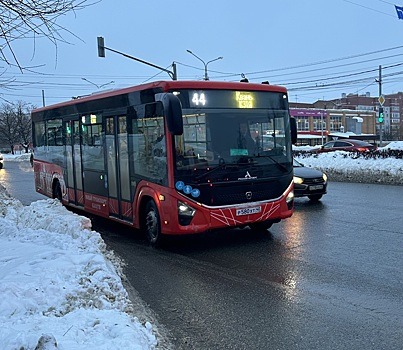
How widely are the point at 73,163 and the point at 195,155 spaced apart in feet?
17.2

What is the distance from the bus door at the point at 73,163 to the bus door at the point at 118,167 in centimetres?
189

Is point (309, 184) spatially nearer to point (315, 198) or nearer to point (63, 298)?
point (315, 198)

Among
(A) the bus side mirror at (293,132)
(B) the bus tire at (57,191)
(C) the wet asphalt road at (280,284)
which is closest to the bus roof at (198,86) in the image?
(A) the bus side mirror at (293,132)

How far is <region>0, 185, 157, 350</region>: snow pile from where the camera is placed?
359 centimetres

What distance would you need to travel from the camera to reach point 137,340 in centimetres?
371

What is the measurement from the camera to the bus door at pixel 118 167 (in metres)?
9.44

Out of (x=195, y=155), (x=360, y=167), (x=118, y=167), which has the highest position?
(x=195, y=155)

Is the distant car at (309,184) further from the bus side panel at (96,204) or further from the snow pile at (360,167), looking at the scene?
the snow pile at (360,167)

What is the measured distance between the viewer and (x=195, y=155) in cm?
800

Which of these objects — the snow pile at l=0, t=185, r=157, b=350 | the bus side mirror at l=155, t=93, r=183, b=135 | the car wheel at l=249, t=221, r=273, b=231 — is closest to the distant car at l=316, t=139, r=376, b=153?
the car wheel at l=249, t=221, r=273, b=231

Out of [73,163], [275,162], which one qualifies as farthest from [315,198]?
[73,163]

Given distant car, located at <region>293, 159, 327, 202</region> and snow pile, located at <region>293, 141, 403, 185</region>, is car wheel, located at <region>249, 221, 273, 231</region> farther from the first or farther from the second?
snow pile, located at <region>293, 141, 403, 185</region>

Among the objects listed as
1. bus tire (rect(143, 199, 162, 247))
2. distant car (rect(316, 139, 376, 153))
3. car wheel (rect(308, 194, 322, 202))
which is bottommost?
car wheel (rect(308, 194, 322, 202))

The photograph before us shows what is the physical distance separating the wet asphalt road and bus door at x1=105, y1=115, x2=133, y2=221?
64 centimetres
